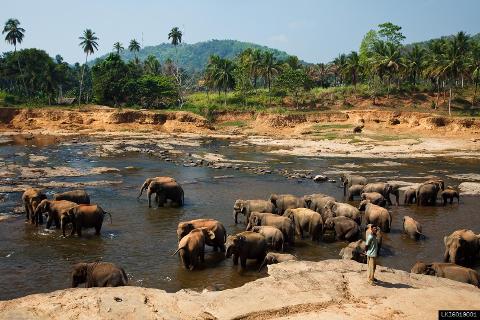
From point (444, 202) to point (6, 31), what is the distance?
92313 millimetres

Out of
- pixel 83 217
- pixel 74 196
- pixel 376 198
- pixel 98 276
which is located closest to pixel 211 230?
pixel 98 276

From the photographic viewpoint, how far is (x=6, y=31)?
94.4 metres

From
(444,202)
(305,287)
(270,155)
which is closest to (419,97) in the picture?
(270,155)

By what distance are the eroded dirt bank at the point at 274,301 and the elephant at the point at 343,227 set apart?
614 centimetres

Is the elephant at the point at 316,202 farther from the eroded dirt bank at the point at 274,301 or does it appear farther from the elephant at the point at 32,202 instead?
the elephant at the point at 32,202

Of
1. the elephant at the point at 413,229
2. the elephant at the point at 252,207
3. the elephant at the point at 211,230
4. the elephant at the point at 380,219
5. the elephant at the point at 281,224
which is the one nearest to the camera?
the elephant at the point at 211,230

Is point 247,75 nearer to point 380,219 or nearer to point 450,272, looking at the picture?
point 380,219

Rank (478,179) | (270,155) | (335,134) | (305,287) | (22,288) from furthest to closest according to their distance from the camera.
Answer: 1. (335,134)
2. (270,155)
3. (478,179)
4. (22,288)
5. (305,287)

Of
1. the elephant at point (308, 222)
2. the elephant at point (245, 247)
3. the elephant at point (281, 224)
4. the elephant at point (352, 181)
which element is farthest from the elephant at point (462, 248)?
the elephant at point (352, 181)

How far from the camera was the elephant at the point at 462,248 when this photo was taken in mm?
17594

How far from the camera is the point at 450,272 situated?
15.2 m

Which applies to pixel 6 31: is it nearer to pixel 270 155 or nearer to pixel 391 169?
pixel 270 155

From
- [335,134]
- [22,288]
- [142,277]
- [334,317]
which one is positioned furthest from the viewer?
[335,134]

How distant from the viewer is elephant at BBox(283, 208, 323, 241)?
20719 mm
